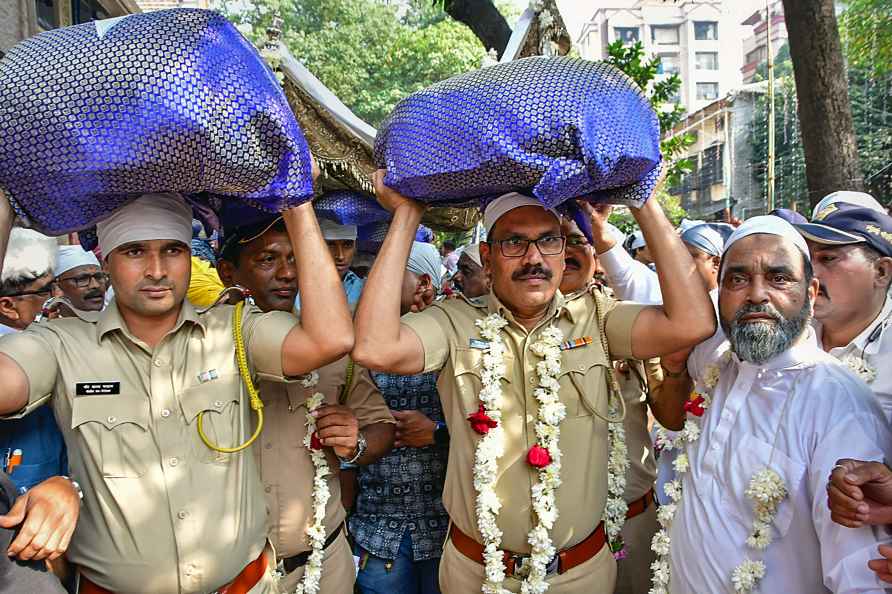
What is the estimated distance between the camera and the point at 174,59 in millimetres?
1885

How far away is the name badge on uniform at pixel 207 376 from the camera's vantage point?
92.0 inches

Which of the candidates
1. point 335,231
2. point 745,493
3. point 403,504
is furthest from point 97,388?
point 745,493

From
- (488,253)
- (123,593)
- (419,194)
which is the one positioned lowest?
(123,593)

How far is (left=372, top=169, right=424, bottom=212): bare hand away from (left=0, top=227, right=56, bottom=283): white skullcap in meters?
2.19

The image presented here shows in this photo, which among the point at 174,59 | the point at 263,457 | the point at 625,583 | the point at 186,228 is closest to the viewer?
the point at 174,59

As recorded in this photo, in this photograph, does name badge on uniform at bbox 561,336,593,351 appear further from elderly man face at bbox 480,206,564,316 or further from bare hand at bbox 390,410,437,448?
bare hand at bbox 390,410,437,448

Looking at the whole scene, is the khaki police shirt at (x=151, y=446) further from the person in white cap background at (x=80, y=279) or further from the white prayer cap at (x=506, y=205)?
the person in white cap background at (x=80, y=279)

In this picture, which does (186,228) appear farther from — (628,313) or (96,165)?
(628,313)

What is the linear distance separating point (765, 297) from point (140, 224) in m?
2.26

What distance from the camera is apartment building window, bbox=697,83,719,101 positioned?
242 ft

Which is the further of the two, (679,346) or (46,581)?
(679,346)

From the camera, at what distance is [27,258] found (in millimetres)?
3762

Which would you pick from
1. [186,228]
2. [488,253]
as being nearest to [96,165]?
→ [186,228]

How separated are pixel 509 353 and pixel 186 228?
53.8 inches
